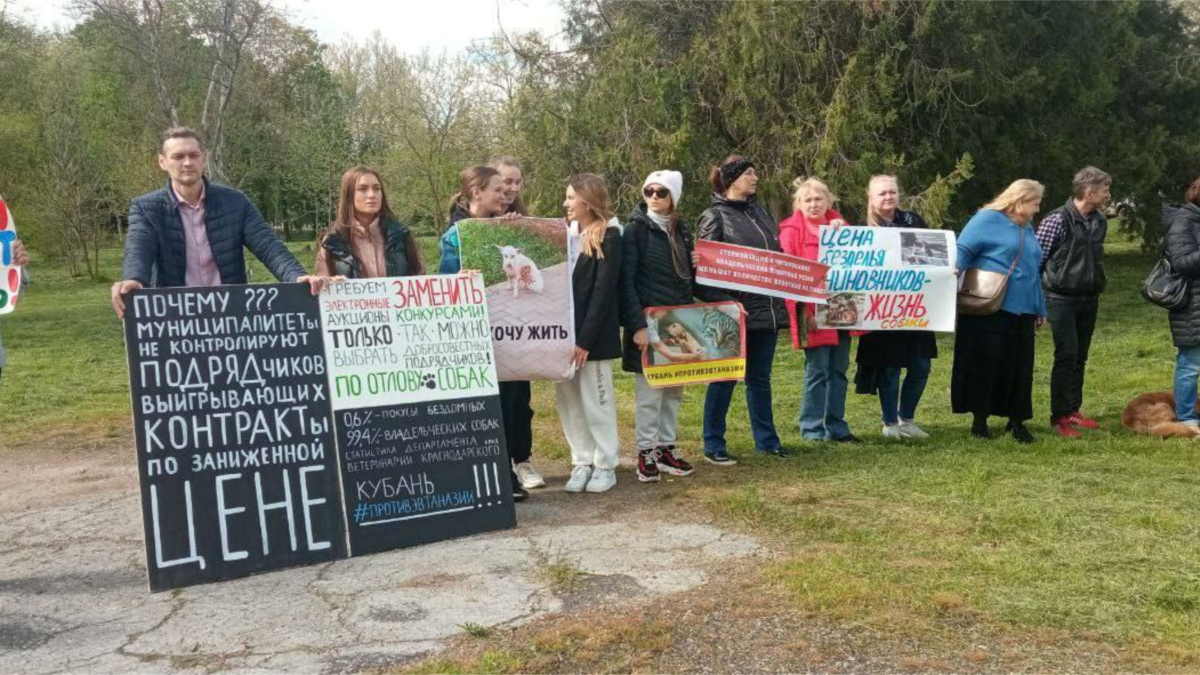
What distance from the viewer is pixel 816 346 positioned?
752cm

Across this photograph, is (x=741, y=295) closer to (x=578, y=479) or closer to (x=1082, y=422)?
(x=578, y=479)

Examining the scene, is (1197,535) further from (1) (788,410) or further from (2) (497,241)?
(1) (788,410)

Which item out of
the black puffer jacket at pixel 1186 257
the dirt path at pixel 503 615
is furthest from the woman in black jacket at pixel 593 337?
the black puffer jacket at pixel 1186 257

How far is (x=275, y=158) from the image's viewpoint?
38.0 m

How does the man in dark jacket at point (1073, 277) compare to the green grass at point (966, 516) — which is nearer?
the green grass at point (966, 516)

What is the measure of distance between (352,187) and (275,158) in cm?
3439

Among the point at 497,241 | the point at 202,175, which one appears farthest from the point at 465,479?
the point at 202,175

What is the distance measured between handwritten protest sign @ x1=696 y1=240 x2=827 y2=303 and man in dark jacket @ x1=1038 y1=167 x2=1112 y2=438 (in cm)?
198

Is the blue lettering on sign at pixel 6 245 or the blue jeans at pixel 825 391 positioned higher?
the blue lettering on sign at pixel 6 245

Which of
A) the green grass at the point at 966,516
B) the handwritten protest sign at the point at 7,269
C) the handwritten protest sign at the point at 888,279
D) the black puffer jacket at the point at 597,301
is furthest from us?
the handwritten protest sign at the point at 888,279

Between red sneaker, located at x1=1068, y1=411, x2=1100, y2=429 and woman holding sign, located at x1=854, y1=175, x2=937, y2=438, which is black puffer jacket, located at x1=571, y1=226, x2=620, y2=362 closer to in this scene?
woman holding sign, located at x1=854, y1=175, x2=937, y2=438

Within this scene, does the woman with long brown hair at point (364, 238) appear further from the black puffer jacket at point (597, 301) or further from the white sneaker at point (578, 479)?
the white sneaker at point (578, 479)

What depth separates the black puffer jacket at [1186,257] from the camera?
24.3 feet

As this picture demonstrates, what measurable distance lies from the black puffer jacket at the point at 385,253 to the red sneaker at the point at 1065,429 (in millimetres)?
5077
